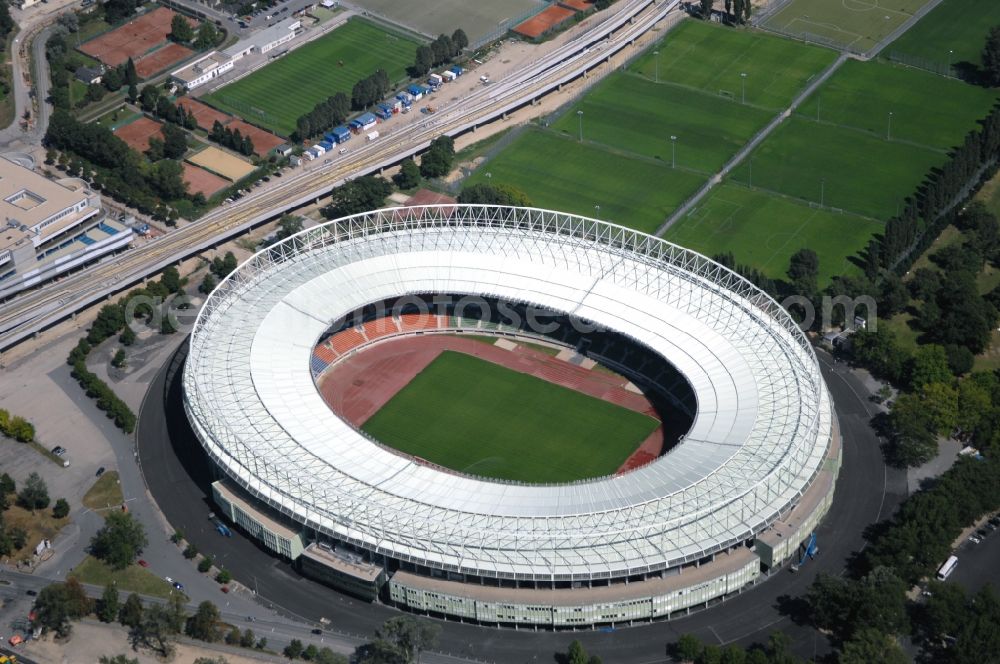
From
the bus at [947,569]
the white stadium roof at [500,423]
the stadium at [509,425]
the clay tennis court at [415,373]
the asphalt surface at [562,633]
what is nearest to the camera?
the asphalt surface at [562,633]

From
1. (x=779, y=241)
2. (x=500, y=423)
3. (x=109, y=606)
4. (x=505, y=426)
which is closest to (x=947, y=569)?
(x=505, y=426)

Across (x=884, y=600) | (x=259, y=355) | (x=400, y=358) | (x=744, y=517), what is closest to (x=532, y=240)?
(x=400, y=358)

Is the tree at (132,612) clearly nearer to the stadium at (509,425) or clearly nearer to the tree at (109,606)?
the tree at (109,606)

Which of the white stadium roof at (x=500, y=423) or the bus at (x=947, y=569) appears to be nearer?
the white stadium roof at (x=500, y=423)

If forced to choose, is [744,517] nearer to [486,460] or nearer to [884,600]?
[884,600]

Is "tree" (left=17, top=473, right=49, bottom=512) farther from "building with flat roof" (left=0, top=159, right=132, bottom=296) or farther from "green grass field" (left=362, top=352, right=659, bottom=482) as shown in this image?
"building with flat roof" (left=0, top=159, right=132, bottom=296)

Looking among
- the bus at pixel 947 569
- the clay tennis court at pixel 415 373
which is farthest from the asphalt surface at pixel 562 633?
the clay tennis court at pixel 415 373

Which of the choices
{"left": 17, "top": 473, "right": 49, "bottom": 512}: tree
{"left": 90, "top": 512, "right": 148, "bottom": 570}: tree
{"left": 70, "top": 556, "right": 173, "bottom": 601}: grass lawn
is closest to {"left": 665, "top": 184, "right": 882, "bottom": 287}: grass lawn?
{"left": 90, "top": 512, "right": 148, "bottom": 570}: tree

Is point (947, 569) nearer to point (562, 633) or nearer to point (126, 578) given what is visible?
A: point (562, 633)
